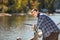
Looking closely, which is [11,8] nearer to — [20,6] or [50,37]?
[20,6]

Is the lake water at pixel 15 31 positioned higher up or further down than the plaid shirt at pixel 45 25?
further down

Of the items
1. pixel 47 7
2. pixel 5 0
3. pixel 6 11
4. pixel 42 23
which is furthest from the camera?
pixel 47 7

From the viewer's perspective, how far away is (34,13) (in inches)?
231

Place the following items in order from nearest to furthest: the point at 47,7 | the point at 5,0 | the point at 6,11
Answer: the point at 6,11, the point at 5,0, the point at 47,7

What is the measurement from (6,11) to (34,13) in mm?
56781

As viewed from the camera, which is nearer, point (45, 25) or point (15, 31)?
point (45, 25)

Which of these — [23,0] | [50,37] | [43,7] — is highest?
[50,37]

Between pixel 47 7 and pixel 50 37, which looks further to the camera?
pixel 47 7

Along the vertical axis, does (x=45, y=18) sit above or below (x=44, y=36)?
above

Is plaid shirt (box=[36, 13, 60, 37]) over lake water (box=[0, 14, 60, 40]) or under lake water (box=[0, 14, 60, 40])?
over

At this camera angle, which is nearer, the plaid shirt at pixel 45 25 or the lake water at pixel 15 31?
the plaid shirt at pixel 45 25

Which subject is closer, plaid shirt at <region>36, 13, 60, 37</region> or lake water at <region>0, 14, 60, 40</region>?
plaid shirt at <region>36, 13, 60, 37</region>

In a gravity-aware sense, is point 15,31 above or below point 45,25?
below

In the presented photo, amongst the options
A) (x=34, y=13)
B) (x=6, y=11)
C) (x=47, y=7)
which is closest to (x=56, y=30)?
(x=34, y=13)
